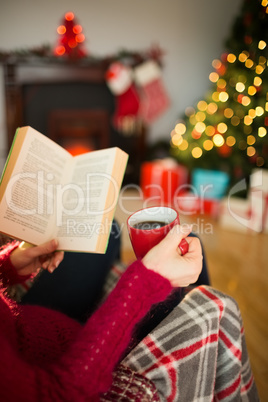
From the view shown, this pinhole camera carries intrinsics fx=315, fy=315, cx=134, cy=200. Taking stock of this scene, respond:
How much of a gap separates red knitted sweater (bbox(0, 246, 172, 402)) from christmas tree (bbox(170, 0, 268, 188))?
1975 mm

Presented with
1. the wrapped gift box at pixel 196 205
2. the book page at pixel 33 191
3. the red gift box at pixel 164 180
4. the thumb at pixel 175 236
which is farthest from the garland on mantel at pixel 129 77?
the thumb at pixel 175 236

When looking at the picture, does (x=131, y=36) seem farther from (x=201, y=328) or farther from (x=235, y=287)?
(x=201, y=328)

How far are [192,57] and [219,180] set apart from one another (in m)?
1.48

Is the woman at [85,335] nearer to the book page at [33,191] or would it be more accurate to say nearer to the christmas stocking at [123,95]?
the book page at [33,191]

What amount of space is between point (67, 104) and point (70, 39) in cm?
55

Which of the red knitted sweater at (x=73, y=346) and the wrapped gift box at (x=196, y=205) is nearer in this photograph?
the red knitted sweater at (x=73, y=346)

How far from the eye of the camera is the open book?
62 centimetres

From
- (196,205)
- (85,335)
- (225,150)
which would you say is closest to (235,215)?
(196,205)

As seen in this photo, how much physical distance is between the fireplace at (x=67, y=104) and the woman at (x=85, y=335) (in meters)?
2.49

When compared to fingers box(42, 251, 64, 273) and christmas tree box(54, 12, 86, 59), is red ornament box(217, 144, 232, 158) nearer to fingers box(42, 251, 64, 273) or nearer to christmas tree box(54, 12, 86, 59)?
christmas tree box(54, 12, 86, 59)

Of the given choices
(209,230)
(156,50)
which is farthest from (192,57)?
(209,230)

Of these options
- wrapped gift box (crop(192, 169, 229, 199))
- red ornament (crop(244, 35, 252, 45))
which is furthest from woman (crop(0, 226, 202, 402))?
red ornament (crop(244, 35, 252, 45))

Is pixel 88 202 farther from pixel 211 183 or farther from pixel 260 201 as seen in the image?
pixel 211 183

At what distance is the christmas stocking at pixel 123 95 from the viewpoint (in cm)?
276
